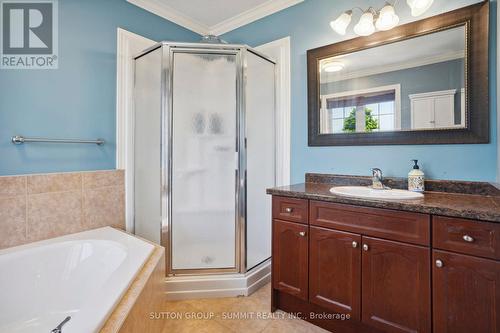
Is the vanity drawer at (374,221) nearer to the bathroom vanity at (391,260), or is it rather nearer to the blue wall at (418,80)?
the bathroom vanity at (391,260)

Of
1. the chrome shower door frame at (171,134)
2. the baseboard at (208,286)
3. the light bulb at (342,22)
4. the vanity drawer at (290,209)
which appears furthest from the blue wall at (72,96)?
the light bulb at (342,22)

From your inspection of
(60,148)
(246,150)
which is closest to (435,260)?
(246,150)

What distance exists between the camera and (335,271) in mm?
1413

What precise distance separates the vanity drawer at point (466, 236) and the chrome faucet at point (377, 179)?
0.54m

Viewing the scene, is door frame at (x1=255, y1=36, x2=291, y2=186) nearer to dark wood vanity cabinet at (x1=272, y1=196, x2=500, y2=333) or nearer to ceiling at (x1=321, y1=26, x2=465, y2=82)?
ceiling at (x1=321, y1=26, x2=465, y2=82)

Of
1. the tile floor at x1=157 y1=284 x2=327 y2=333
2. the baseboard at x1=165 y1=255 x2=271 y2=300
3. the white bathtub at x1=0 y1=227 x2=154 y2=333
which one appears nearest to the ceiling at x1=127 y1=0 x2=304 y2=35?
the white bathtub at x1=0 y1=227 x2=154 y2=333

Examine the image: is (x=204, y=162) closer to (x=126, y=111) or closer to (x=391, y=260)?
(x=126, y=111)

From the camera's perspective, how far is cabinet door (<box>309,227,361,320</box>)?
4.40 feet

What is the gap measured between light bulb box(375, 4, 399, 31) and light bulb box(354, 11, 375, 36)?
0.06 metres

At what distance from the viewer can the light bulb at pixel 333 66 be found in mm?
1905

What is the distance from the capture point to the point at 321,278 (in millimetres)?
1466

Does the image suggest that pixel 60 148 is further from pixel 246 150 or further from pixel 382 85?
pixel 382 85

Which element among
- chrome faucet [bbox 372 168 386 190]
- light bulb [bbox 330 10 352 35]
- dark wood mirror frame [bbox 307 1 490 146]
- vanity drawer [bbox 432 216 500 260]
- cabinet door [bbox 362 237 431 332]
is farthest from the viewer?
light bulb [bbox 330 10 352 35]

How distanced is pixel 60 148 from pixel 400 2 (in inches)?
101
